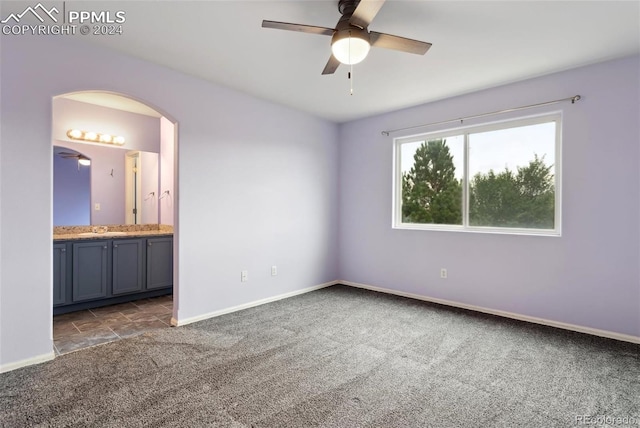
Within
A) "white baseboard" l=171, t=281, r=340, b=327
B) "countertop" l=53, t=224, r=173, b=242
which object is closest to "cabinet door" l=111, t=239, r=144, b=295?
"countertop" l=53, t=224, r=173, b=242

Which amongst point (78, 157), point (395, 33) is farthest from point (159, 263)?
point (395, 33)

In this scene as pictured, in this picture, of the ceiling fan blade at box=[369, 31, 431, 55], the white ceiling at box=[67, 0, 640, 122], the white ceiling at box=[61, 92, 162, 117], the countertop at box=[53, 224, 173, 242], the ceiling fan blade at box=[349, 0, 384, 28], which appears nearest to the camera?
the ceiling fan blade at box=[349, 0, 384, 28]

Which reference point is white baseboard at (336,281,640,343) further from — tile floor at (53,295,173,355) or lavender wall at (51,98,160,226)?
lavender wall at (51,98,160,226)

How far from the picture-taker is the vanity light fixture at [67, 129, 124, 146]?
158 inches

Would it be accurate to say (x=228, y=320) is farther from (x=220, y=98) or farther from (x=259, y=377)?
(x=220, y=98)

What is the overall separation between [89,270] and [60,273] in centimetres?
27

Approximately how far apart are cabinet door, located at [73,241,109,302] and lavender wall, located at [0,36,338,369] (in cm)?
125

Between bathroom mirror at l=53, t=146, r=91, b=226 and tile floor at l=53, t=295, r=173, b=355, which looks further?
bathroom mirror at l=53, t=146, r=91, b=226

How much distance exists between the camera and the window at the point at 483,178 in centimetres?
337

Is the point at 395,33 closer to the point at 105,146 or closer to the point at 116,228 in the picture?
the point at 105,146

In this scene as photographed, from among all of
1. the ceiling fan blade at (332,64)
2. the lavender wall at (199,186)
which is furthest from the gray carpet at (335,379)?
the ceiling fan blade at (332,64)

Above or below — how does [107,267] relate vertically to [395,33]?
below

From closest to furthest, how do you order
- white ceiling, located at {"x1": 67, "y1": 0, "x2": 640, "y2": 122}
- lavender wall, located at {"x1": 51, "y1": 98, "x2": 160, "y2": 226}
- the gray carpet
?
the gray carpet → white ceiling, located at {"x1": 67, "y1": 0, "x2": 640, "y2": 122} → lavender wall, located at {"x1": 51, "y1": 98, "x2": 160, "y2": 226}

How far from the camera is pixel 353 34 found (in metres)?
1.92
